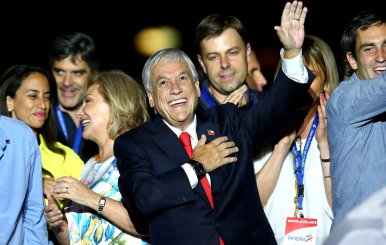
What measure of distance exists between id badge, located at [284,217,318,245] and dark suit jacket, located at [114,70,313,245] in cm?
36

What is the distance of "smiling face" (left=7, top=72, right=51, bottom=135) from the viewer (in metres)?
4.31

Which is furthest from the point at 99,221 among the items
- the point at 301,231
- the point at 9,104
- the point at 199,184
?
the point at 9,104

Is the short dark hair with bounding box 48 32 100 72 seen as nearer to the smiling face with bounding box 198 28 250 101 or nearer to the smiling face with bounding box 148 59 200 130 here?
the smiling face with bounding box 198 28 250 101

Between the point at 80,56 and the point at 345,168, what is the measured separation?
3338 millimetres

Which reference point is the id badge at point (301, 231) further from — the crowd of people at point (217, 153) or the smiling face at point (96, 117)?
the smiling face at point (96, 117)

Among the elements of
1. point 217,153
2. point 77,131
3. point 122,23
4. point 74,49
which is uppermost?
point 122,23

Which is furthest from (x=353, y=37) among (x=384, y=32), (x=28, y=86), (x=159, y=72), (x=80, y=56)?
(x=80, y=56)

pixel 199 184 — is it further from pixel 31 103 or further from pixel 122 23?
pixel 122 23

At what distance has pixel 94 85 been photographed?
395 centimetres

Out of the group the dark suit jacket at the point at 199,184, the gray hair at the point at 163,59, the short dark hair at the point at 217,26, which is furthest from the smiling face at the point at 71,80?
the dark suit jacket at the point at 199,184

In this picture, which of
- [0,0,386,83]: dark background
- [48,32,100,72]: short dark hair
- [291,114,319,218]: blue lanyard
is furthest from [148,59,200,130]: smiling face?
[0,0,386,83]: dark background

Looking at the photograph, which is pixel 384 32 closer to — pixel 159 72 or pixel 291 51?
→ pixel 291 51

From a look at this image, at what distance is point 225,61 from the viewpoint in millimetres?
4184

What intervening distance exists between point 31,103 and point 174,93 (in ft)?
4.89
